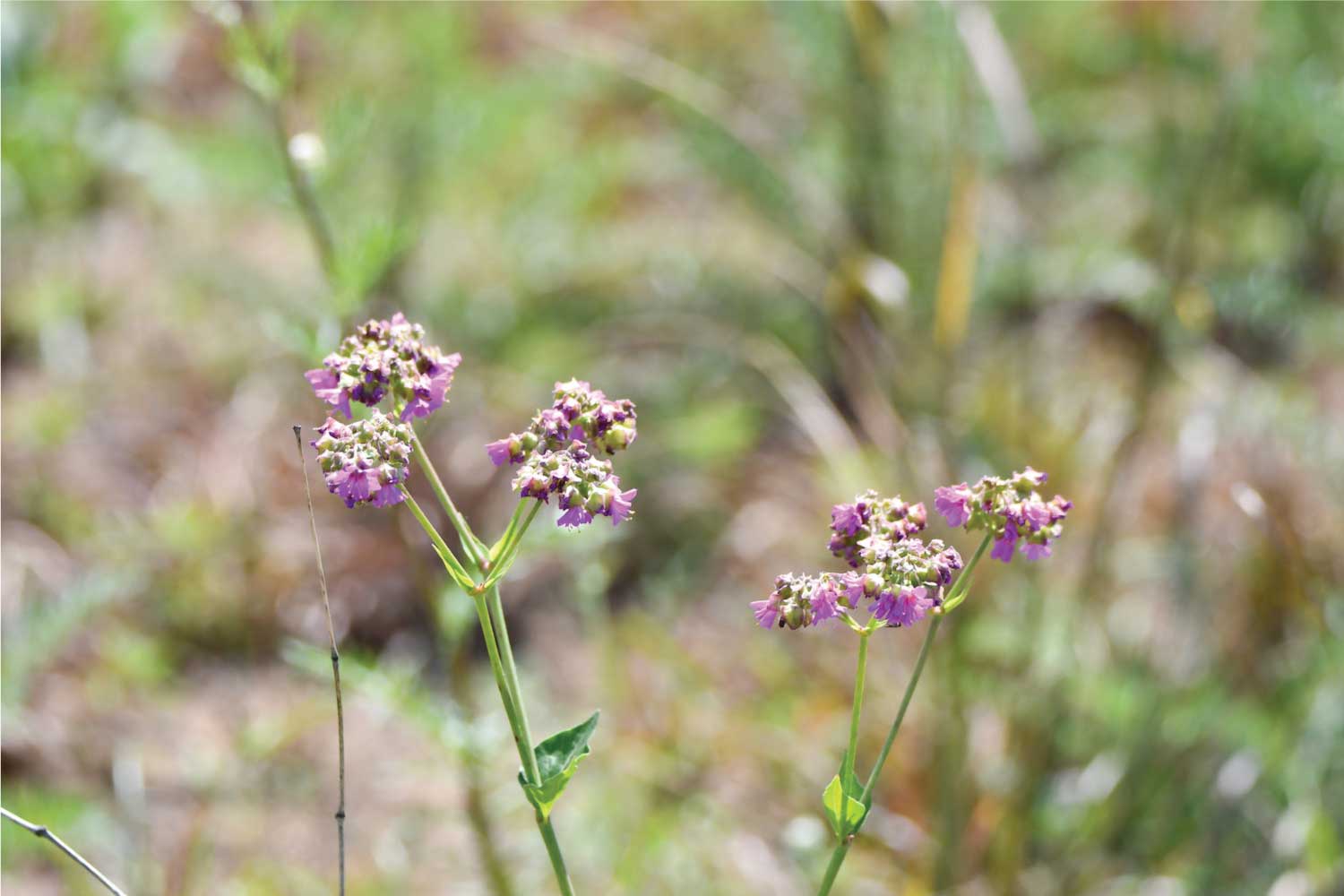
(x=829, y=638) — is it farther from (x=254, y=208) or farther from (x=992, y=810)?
(x=254, y=208)

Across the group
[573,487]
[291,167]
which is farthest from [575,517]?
[291,167]

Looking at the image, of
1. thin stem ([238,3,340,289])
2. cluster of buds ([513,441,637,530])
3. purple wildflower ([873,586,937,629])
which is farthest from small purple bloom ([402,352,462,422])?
thin stem ([238,3,340,289])

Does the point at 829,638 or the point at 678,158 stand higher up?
the point at 678,158

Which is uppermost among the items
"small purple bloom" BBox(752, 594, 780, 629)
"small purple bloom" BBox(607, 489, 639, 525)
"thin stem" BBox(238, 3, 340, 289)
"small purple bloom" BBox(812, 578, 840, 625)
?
"thin stem" BBox(238, 3, 340, 289)

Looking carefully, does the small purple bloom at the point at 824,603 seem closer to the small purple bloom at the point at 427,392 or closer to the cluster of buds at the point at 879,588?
the cluster of buds at the point at 879,588

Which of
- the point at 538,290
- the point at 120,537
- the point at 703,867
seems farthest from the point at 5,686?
the point at 538,290

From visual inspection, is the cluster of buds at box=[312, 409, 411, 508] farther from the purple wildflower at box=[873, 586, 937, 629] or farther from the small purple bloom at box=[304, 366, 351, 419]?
the purple wildflower at box=[873, 586, 937, 629]

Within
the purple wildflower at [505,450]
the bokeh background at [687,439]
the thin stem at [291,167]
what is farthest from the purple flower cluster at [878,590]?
the thin stem at [291,167]
